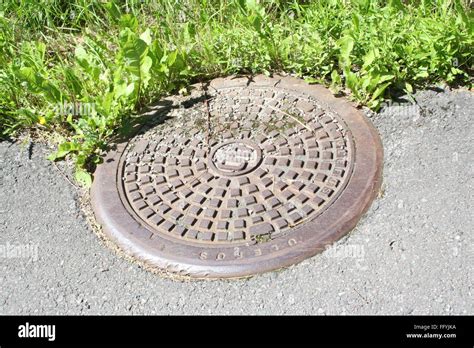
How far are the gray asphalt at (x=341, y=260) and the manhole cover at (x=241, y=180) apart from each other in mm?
94

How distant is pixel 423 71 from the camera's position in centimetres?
365

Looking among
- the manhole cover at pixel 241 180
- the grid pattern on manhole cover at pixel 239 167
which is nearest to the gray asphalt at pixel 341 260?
the manhole cover at pixel 241 180

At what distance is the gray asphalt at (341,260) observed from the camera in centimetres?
267

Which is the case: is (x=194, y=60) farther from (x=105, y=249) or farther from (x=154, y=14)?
(x=105, y=249)

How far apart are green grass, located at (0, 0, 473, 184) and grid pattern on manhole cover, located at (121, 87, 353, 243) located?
27 centimetres

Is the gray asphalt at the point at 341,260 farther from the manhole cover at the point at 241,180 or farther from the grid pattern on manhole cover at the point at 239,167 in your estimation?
the grid pattern on manhole cover at the point at 239,167

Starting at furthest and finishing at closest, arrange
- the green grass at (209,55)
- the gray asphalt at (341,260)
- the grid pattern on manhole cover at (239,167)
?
the green grass at (209,55) → the grid pattern on manhole cover at (239,167) → the gray asphalt at (341,260)

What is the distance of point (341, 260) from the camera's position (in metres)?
2.82

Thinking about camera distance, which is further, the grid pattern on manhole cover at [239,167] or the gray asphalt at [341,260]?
the grid pattern on manhole cover at [239,167]

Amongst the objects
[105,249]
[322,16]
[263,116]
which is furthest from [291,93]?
[105,249]

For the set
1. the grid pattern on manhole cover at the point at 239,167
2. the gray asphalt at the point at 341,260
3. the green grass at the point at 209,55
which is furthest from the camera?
the green grass at the point at 209,55

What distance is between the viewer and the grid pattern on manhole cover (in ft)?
9.97

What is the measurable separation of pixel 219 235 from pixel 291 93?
3.92 ft

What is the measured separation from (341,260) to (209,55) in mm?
1801
